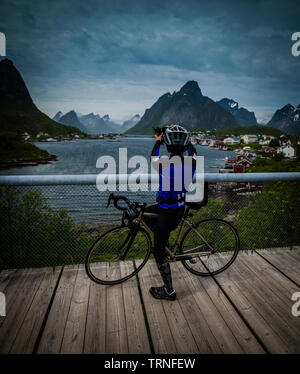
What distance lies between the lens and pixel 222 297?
9.77 feet

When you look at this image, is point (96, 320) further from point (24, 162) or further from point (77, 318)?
point (24, 162)

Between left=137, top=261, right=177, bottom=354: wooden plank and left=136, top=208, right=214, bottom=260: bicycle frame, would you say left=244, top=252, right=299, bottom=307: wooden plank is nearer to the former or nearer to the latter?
left=136, top=208, right=214, bottom=260: bicycle frame

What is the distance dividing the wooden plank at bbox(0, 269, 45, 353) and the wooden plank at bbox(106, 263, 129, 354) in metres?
1.01

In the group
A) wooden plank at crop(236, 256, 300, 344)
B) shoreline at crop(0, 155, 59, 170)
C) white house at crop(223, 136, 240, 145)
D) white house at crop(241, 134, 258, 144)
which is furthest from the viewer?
Result: white house at crop(241, 134, 258, 144)

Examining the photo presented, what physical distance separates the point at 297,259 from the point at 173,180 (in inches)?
124

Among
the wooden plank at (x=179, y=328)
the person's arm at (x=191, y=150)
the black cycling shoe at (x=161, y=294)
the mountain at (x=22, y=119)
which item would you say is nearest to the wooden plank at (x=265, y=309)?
the wooden plank at (x=179, y=328)

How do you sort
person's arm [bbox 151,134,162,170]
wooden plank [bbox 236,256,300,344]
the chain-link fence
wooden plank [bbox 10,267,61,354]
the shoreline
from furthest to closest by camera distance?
1. the shoreline
2. the chain-link fence
3. person's arm [bbox 151,134,162,170]
4. wooden plank [bbox 236,256,300,344]
5. wooden plank [bbox 10,267,61,354]

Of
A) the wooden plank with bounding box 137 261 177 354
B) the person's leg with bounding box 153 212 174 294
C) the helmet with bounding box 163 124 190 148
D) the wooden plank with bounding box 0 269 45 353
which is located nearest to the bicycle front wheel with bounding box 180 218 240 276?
the person's leg with bounding box 153 212 174 294

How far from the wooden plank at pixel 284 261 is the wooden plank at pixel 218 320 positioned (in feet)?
4.26

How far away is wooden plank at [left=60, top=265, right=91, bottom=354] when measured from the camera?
2262 millimetres

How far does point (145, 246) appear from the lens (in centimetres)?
346

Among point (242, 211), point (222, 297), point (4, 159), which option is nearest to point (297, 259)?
point (242, 211)

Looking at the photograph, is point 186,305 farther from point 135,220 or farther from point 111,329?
point 135,220

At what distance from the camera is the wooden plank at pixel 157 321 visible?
7.45 ft
